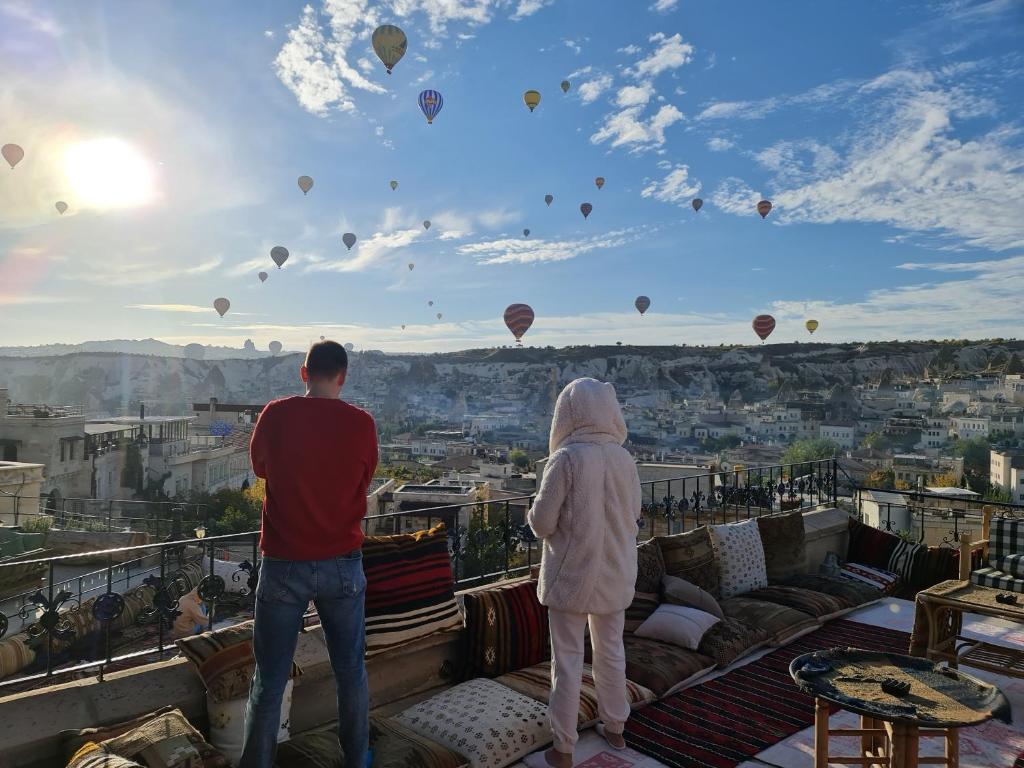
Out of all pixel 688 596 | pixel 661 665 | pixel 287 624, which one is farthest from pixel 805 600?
pixel 287 624

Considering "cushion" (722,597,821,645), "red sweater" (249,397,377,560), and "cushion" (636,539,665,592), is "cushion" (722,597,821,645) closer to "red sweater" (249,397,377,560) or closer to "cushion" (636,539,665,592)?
"cushion" (636,539,665,592)

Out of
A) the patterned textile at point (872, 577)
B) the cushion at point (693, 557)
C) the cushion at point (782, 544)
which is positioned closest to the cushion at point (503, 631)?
the cushion at point (693, 557)

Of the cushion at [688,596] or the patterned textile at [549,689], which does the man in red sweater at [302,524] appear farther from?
the cushion at [688,596]

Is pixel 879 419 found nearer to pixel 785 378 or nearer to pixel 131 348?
pixel 785 378

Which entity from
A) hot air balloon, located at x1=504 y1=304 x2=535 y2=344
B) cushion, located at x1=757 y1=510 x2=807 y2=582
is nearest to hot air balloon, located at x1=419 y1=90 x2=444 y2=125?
hot air balloon, located at x1=504 y1=304 x2=535 y2=344

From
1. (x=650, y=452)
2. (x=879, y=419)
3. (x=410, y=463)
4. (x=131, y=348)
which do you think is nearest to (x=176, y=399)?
(x=131, y=348)

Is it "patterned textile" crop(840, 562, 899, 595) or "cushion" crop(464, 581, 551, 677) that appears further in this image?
"patterned textile" crop(840, 562, 899, 595)
